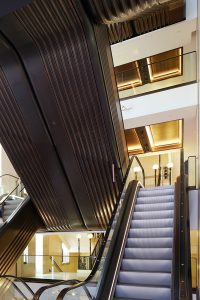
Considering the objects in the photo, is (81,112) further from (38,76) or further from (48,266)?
(48,266)

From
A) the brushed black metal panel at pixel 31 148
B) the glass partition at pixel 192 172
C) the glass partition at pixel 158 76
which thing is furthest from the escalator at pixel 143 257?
the glass partition at pixel 158 76

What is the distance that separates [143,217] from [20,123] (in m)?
3.34

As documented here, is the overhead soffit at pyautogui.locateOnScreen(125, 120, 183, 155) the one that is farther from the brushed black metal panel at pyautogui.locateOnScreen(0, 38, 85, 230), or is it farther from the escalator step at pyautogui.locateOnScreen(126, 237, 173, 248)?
the escalator step at pyautogui.locateOnScreen(126, 237, 173, 248)

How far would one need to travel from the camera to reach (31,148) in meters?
7.08

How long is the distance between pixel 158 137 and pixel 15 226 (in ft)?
21.9

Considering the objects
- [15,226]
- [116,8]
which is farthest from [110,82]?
[15,226]

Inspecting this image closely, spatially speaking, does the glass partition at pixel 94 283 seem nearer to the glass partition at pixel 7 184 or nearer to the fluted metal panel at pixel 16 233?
the fluted metal panel at pixel 16 233

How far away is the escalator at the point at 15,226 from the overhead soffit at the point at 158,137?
452 centimetres

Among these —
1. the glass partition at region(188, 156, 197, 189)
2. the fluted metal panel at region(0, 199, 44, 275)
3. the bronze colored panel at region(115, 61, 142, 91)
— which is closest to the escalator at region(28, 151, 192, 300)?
the glass partition at region(188, 156, 197, 189)

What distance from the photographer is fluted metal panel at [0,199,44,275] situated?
7996 mm

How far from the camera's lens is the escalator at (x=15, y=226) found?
316 inches

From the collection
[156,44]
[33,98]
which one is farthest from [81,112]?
[156,44]

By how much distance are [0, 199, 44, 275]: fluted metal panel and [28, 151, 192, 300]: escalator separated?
310cm

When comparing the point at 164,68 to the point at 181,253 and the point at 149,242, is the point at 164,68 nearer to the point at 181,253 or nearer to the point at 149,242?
the point at 149,242
